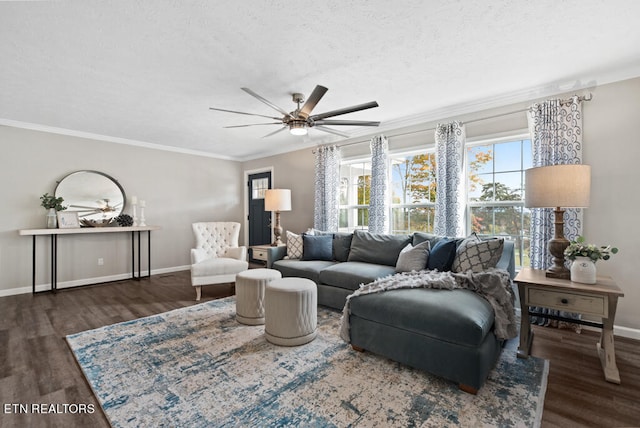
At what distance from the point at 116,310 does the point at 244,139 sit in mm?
3209

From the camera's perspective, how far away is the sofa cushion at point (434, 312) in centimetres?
186

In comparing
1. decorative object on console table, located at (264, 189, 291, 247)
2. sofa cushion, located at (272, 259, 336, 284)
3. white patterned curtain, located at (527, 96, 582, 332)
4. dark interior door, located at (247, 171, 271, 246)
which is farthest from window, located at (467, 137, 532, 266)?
dark interior door, located at (247, 171, 271, 246)

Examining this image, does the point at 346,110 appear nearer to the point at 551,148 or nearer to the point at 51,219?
the point at 551,148

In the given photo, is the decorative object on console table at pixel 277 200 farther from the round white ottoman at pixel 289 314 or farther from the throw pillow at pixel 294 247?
the round white ottoman at pixel 289 314

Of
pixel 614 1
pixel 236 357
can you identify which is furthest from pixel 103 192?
pixel 614 1

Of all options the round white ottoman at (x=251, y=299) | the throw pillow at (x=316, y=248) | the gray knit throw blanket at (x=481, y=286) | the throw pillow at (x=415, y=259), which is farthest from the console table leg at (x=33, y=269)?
the throw pillow at (x=415, y=259)

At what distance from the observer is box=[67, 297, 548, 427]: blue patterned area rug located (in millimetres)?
1640

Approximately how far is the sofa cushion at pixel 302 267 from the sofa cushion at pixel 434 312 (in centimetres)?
115

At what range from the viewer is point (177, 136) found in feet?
16.3

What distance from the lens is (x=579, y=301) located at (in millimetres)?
2170

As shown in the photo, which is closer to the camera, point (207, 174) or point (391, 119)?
point (391, 119)

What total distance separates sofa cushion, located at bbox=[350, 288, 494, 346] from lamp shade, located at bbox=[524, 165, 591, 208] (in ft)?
3.35

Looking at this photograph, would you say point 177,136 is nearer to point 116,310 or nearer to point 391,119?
point 116,310

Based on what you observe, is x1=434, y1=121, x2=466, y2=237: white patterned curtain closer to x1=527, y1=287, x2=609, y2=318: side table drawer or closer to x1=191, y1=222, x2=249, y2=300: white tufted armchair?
x1=527, y1=287, x2=609, y2=318: side table drawer
